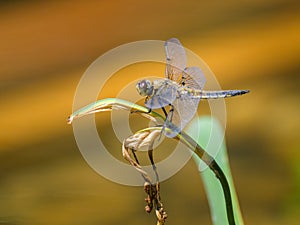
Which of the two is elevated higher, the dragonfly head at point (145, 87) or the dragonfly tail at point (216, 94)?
the dragonfly head at point (145, 87)

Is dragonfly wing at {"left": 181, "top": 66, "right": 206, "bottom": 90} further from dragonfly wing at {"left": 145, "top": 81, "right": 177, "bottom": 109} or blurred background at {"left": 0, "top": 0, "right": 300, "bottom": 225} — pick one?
blurred background at {"left": 0, "top": 0, "right": 300, "bottom": 225}

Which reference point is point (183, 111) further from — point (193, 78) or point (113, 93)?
point (113, 93)

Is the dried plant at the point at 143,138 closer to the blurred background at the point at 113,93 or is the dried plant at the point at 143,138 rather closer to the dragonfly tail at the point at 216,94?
the dragonfly tail at the point at 216,94

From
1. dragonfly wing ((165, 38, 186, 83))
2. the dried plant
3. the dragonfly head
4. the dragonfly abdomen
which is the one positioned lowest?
the dried plant

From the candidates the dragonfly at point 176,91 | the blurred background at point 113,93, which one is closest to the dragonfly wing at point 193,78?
the dragonfly at point 176,91

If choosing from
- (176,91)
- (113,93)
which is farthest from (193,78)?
(113,93)

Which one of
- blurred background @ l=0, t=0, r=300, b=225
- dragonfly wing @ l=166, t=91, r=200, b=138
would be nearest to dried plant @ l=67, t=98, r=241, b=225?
dragonfly wing @ l=166, t=91, r=200, b=138

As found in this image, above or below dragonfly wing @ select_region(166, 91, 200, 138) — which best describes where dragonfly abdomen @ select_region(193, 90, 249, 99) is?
above

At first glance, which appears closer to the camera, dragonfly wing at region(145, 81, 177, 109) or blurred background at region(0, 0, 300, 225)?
dragonfly wing at region(145, 81, 177, 109)
